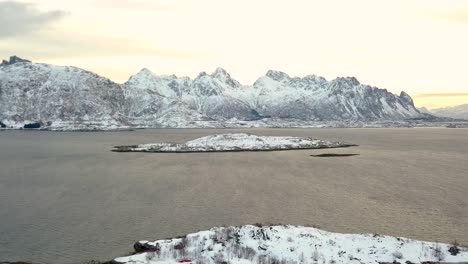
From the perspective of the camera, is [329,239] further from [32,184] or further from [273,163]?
[273,163]

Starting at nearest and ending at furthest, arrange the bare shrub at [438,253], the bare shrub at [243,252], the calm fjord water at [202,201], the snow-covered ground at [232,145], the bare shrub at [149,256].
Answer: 1. the bare shrub at [149,256]
2. the bare shrub at [438,253]
3. the bare shrub at [243,252]
4. the calm fjord water at [202,201]
5. the snow-covered ground at [232,145]

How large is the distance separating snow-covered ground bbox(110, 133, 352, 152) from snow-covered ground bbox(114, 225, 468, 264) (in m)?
129

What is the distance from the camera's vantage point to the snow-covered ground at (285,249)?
107 ft

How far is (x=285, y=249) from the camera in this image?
34.3 metres

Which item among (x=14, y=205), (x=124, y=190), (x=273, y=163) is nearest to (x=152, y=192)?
(x=124, y=190)

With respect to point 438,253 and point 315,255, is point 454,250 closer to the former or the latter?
point 438,253

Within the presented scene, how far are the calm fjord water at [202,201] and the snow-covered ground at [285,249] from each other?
315 inches

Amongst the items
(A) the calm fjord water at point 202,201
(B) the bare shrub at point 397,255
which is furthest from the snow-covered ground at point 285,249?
(A) the calm fjord water at point 202,201

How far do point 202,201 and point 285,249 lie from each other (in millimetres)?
32480

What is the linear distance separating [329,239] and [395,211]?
24.6 meters

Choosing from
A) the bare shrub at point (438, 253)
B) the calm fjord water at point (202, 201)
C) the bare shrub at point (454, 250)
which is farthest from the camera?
the calm fjord water at point (202, 201)

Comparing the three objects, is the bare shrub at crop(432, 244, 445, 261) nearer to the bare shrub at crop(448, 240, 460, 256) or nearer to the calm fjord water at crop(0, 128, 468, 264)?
the bare shrub at crop(448, 240, 460, 256)

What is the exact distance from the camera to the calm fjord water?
45906 mm

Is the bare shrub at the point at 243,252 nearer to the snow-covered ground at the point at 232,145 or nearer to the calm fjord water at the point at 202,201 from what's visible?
the calm fjord water at the point at 202,201
